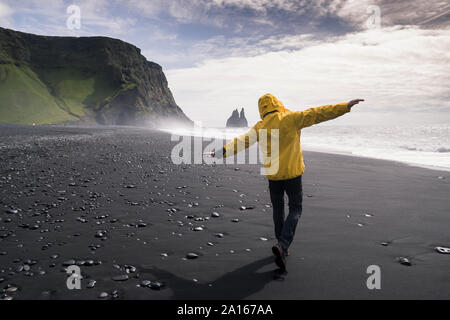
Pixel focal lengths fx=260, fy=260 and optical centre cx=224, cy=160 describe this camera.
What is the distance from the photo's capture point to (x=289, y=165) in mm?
4891

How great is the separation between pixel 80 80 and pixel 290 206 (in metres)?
197

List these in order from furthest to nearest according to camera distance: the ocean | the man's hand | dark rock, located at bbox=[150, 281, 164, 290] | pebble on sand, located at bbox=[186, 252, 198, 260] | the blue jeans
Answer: the ocean, pebble on sand, located at bbox=[186, 252, 198, 260], the blue jeans, the man's hand, dark rock, located at bbox=[150, 281, 164, 290]

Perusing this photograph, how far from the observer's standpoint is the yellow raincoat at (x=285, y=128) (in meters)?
4.73

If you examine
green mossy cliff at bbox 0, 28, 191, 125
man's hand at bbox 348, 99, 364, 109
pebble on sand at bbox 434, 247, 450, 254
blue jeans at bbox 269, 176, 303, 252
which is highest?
green mossy cliff at bbox 0, 28, 191, 125

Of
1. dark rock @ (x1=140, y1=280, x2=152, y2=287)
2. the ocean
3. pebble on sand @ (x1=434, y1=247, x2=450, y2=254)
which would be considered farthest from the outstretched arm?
the ocean

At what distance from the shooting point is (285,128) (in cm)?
488

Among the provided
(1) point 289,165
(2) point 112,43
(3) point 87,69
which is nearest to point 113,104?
(3) point 87,69

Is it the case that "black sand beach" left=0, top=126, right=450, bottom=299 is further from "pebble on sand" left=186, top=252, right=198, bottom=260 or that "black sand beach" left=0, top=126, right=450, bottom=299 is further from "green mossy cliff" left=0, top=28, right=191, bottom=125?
"green mossy cliff" left=0, top=28, right=191, bottom=125

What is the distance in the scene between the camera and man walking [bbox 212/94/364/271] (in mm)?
4727

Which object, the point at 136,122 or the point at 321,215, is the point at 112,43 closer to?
the point at 136,122

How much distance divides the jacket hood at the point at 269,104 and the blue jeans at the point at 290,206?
1385 mm

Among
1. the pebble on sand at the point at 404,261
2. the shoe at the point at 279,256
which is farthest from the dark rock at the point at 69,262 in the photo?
the pebble on sand at the point at 404,261
